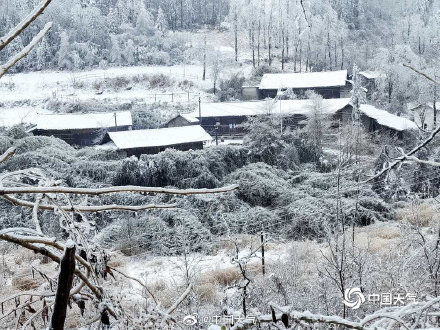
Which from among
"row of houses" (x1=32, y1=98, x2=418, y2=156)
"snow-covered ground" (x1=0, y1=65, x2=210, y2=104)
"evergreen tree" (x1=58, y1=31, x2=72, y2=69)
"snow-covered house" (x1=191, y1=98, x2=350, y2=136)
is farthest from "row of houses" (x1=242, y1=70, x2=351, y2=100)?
"evergreen tree" (x1=58, y1=31, x2=72, y2=69)

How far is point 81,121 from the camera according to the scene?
2303 centimetres

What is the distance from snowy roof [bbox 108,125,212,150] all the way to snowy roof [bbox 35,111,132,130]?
3704 mm

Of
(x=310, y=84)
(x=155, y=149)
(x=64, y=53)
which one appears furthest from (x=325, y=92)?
(x=64, y=53)

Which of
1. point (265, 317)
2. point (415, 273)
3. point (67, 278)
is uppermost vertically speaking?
point (67, 278)

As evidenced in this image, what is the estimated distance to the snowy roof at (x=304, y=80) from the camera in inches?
1227

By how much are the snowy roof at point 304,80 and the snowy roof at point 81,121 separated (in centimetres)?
1166

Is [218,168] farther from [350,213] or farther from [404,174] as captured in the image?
[404,174]

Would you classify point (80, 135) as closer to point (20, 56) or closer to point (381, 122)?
point (381, 122)

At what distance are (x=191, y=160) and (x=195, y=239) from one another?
14.2ft

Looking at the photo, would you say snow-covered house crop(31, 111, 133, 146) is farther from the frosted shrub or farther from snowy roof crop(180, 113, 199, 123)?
the frosted shrub

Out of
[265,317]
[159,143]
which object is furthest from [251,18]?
[265,317]

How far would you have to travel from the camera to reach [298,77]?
3241 centimetres

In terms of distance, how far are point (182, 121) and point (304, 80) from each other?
11.8 meters

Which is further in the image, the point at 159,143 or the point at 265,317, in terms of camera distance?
the point at 159,143
